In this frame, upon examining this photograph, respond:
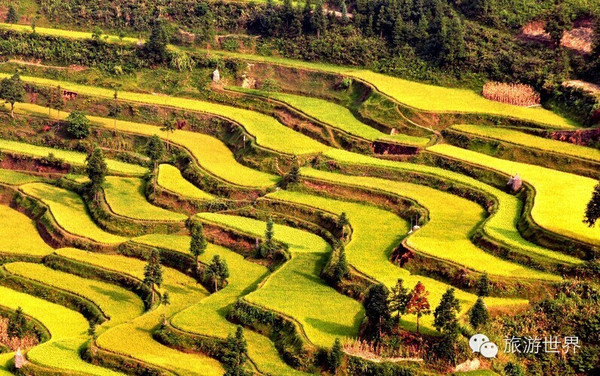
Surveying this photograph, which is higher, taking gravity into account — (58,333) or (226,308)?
(226,308)

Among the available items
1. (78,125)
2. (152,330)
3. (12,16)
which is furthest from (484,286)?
(12,16)

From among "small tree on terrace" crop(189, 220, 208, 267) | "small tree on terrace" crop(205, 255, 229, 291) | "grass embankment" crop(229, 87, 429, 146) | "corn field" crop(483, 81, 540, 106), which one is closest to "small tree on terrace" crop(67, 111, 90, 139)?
"grass embankment" crop(229, 87, 429, 146)

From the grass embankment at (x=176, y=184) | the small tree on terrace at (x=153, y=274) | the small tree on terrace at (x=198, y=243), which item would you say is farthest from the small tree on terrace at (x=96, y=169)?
the small tree on terrace at (x=153, y=274)

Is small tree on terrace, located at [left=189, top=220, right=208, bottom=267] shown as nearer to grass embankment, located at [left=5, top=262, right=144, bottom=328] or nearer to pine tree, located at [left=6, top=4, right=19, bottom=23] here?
grass embankment, located at [left=5, top=262, right=144, bottom=328]

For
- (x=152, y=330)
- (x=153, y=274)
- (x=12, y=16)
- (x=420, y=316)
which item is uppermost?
(x=12, y=16)

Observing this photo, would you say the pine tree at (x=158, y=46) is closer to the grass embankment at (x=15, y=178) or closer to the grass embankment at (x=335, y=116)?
the grass embankment at (x=335, y=116)

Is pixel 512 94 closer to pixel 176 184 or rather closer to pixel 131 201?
pixel 176 184
